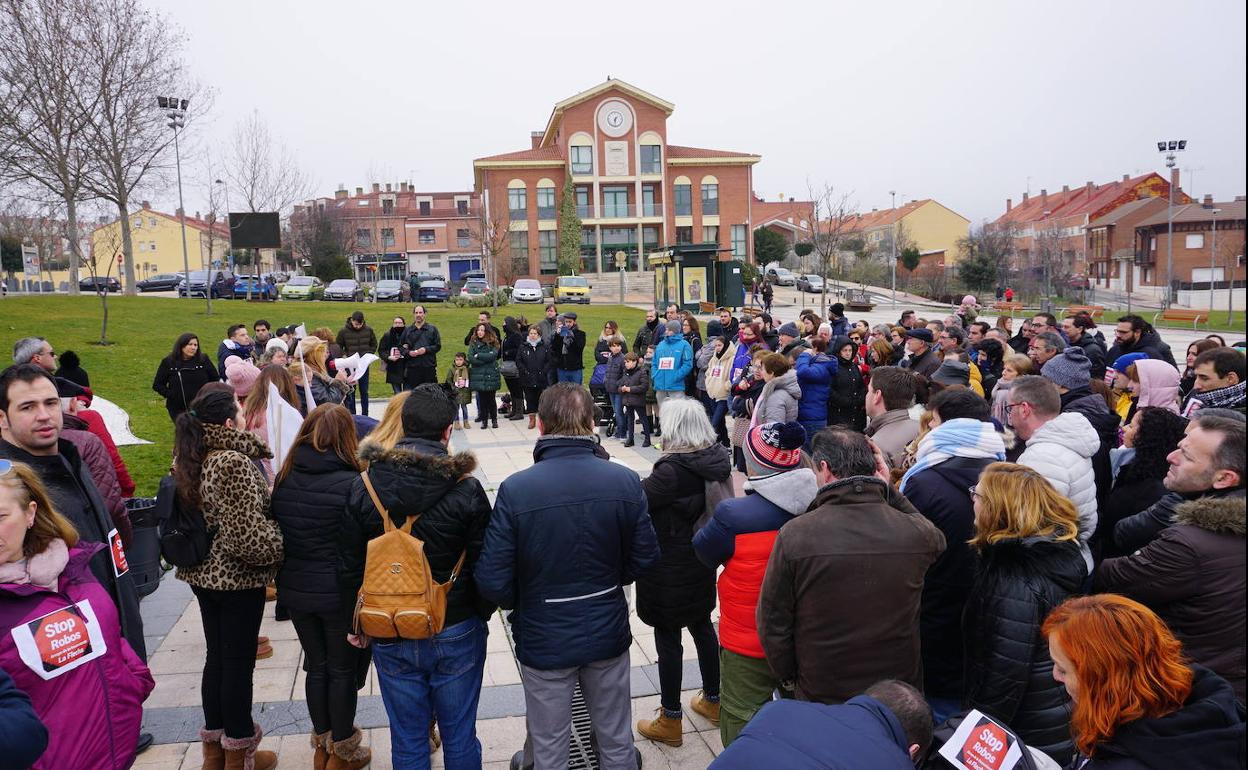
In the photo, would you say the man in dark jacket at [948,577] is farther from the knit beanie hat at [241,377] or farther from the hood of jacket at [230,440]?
the knit beanie hat at [241,377]

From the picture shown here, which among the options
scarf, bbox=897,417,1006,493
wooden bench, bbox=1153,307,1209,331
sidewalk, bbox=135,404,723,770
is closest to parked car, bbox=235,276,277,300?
sidewalk, bbox=135,404,723,770

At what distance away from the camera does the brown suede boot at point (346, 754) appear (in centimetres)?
387

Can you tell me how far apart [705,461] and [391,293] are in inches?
1430

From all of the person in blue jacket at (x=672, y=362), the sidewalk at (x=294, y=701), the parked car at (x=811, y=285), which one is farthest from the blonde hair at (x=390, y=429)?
the parked car at (x=811, y=285)

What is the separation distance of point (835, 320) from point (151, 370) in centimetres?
1419

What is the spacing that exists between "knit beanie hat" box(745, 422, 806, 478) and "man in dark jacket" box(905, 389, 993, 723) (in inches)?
23.4

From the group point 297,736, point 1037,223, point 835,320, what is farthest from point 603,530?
point 1037,223

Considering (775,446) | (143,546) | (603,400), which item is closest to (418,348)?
(603,400)

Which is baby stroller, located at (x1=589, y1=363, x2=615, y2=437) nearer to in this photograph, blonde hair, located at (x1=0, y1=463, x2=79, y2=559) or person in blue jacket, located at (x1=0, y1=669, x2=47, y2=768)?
blonde hair, located at (x1=0, y1=463, x2=79, y2=559)

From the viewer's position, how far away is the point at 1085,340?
Result: 969cm

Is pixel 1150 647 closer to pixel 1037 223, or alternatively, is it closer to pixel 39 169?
pixel 39 169

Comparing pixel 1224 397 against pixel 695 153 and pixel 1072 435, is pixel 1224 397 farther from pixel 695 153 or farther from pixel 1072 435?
pixel 695 153

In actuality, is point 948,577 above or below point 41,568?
below

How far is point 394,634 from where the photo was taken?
128 inches
